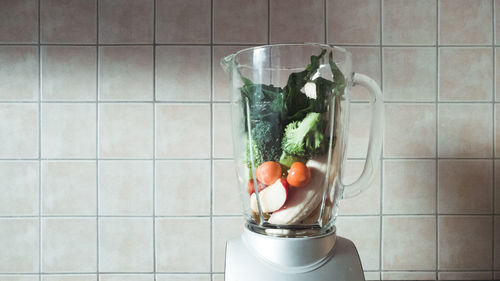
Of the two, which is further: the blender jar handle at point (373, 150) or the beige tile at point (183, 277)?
the beige tile at point (183, 277)

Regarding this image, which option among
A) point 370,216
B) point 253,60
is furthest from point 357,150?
point 253,60

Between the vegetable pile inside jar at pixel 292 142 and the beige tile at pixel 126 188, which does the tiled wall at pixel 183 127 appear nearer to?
the beige tile at pixel 126 188

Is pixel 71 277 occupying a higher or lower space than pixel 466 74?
lower

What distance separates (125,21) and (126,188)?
15.5 inches

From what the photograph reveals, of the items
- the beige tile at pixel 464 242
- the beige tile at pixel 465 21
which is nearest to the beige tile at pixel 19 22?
the beige tile at pixel 465 21

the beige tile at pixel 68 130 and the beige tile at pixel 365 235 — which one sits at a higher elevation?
the beige tile at pixel 68 130

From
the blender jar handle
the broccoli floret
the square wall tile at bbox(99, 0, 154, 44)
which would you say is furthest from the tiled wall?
the broccoli floret

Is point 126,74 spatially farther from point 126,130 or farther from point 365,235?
point 365,235

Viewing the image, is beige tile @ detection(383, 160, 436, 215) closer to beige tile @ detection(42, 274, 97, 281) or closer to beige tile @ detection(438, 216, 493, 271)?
beige tile @ detection(438, 216, 493, 271)

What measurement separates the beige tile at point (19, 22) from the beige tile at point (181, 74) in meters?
0.30

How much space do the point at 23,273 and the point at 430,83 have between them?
3.49ft

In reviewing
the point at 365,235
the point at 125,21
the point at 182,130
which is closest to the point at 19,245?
the point at 182,130

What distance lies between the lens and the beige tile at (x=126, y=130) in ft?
3.09

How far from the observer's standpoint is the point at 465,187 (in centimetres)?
96
